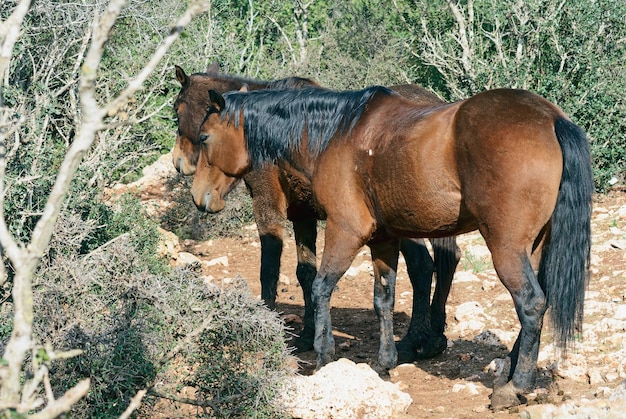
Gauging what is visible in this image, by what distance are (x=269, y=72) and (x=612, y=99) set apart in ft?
16.1

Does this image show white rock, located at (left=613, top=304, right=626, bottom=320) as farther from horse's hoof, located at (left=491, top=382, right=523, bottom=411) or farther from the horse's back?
the horse's back

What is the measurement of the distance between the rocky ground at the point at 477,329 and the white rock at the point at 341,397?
200mm

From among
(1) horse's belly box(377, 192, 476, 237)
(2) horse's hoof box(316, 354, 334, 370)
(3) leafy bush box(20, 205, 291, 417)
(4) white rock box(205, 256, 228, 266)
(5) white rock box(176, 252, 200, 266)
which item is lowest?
(4) white rock box(205, 256, 228, 266)

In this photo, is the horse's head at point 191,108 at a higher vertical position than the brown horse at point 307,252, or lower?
higher

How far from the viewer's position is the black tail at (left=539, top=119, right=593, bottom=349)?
4809 mm

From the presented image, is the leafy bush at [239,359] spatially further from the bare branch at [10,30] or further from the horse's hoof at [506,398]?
the bare branch at [10,30]

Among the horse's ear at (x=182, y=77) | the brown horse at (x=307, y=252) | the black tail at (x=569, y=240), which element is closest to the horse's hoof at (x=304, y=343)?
the brown horse at (x=307, y=252)

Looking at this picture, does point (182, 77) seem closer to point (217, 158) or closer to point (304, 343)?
point (217, 158)

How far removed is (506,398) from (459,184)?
4.29 feet

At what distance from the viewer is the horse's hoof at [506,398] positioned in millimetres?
5031

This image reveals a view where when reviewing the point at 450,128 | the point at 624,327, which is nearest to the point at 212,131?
the point at 450,128

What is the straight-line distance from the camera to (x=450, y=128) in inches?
199

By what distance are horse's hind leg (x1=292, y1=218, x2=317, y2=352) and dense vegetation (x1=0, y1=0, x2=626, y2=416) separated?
125 centimetres

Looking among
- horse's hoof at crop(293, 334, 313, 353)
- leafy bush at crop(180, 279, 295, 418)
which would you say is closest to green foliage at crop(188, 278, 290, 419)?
leafy bush at crop(180, 279, 295, 418)
